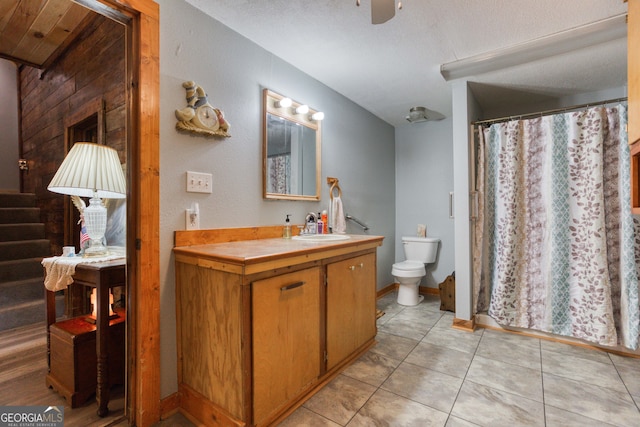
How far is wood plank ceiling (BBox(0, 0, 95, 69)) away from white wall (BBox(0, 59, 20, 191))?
1664mm

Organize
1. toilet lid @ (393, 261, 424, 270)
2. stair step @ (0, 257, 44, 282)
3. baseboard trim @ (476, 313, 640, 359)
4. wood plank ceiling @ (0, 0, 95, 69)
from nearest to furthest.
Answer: wood plank ceiling @ (0, 0, 95, 69)
baseboard trim @ (476, 313, 640, 359)
stair step @ (0, 257, 44, 282)
toilet lid @ (393, 261, 424, 270)

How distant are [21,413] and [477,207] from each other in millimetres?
3211

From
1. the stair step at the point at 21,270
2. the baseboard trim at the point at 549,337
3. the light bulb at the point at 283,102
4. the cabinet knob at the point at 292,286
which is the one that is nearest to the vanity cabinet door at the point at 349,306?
the cabinet knob at the point at 292,286

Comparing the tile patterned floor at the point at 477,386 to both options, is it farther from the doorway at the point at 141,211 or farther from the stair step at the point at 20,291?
the stair step at the point at 20,291

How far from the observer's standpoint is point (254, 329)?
1.25m

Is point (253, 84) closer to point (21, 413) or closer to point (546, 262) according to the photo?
point (21, 413)

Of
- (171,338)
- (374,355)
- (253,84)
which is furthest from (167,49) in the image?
(374,355)

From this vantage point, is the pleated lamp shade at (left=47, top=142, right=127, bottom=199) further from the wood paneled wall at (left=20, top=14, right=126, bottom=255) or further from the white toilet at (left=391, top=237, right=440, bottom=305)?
the white toilet at (left=391, top=237, right=440, bottom=305)

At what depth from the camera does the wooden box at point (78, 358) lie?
4.85ft

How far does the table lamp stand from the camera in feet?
5.30

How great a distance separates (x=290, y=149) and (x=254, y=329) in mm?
1442

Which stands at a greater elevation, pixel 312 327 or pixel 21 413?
pixel 312 327

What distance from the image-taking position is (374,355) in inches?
81.0

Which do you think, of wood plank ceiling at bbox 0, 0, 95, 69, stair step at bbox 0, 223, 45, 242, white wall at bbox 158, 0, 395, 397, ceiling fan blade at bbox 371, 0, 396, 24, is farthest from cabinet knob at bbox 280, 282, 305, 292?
stair step at bbox 0, 223, 45, 242
